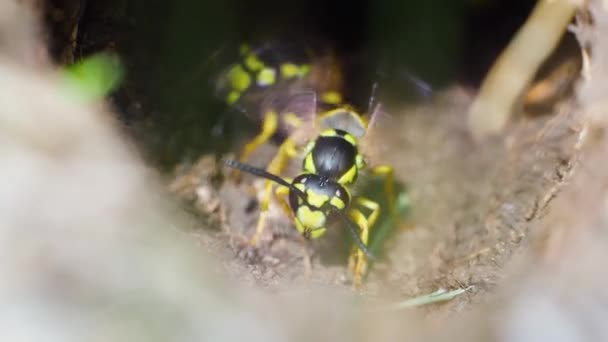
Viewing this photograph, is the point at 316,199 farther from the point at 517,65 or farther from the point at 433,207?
the point at 517,65

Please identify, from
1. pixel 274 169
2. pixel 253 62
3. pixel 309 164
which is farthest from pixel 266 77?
pixel 309 164

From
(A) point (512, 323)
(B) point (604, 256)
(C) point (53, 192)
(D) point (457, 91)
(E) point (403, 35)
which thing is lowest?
(A) point (512, 323)

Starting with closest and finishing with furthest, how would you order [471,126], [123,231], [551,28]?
1. [123,231]
2. [551,28]
3. [471,126]

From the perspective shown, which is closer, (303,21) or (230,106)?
(230,106)

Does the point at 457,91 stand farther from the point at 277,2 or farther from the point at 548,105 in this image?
the point at 277,2

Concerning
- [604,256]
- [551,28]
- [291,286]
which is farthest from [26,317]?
[551,28]

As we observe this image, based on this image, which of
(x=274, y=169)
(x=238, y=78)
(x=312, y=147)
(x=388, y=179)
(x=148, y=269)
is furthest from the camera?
(x=238, y=78)

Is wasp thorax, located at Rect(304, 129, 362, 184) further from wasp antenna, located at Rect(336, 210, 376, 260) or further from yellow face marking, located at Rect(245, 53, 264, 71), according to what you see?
yellow face marking, located at Rect(245, 53, 264, 71)
